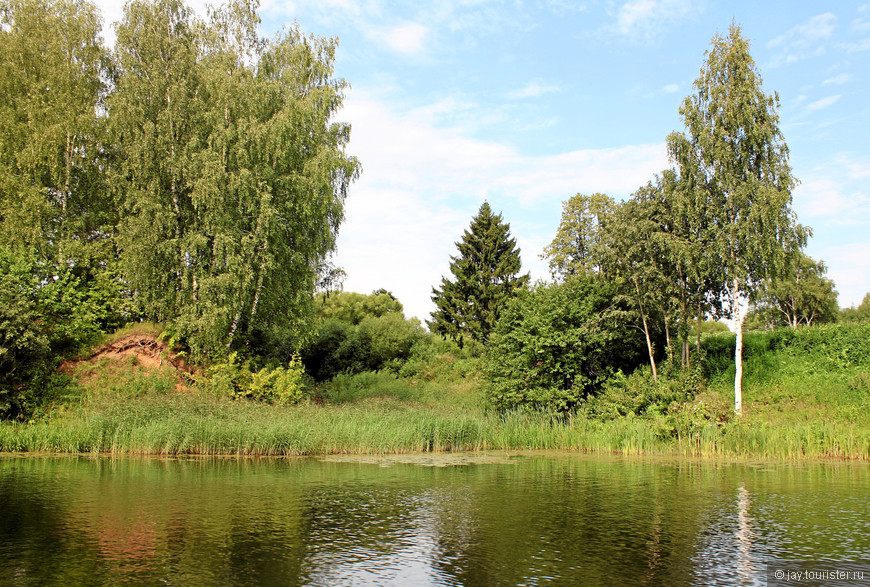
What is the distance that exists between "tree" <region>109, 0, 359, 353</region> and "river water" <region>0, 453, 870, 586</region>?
→ 12.3m

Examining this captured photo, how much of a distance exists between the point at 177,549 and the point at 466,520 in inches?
180

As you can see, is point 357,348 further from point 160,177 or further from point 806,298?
point 806,298

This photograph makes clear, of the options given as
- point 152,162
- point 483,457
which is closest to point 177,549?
point 483,457

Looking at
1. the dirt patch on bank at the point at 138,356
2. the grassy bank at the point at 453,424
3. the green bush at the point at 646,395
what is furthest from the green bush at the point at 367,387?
the green bush at the point at 646,395

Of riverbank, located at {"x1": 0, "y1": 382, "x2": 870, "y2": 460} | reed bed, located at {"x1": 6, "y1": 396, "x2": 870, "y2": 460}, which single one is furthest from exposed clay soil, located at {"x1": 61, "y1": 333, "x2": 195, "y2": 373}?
reed bed, located at {"x1": 6, "y1": 396, "x2": 870, "y2": 460}

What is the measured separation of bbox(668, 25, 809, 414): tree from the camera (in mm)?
25047

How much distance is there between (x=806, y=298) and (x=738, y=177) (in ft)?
169

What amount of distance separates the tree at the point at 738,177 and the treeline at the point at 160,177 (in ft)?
54.3

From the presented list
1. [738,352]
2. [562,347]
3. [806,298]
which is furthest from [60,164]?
[806,298]

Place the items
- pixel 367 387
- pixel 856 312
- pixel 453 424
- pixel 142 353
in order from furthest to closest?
1. pixel 856 312
2. pixel 367 387
3. pixel 142 353
4. pixel 453 424

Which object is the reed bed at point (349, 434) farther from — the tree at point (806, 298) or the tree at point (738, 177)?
the tree at point (806, 298)

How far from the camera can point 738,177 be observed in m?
26.3

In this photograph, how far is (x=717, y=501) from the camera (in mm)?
12352

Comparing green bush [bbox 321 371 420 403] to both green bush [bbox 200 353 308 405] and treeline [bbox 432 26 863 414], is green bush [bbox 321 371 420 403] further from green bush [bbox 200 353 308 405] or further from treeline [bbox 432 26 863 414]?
treeline [bbox 432 26 863 414]
